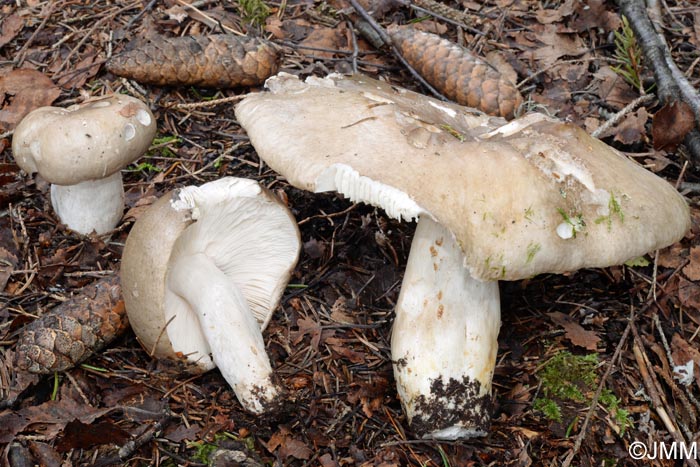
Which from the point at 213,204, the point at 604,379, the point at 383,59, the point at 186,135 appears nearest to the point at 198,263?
the point at 213,204

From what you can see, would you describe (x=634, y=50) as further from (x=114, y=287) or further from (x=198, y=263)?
(x=114, y=287)

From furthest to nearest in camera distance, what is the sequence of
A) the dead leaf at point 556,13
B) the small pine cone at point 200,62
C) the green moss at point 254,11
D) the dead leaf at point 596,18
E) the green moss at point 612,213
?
the dead leaf at point 556,13
the dead leaf at point 596,18
the green moss at point 254,11
the small pine cone at point 200,62
the green moss at point 612,213

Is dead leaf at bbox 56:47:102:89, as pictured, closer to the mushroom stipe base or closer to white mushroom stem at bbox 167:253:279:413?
white mushroom stem at bbox 167:253:279:413

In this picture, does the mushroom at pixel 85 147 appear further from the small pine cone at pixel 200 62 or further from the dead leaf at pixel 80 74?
the dead leaf at pixel 80 74

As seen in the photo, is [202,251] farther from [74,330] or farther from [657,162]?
[657,162]

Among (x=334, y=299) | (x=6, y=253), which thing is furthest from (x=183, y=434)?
(x=6, y=253)

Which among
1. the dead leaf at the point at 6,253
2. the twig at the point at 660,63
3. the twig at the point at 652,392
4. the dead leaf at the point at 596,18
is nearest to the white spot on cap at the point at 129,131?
the dead leaf at the point at 6,253

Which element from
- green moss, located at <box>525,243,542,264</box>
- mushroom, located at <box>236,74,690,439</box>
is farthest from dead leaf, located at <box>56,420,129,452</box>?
green moss, located at <box>525,243,542,264</box>

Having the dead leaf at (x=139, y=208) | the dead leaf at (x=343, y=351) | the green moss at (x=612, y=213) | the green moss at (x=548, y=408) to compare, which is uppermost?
the green moss at (x=612, y=213)
